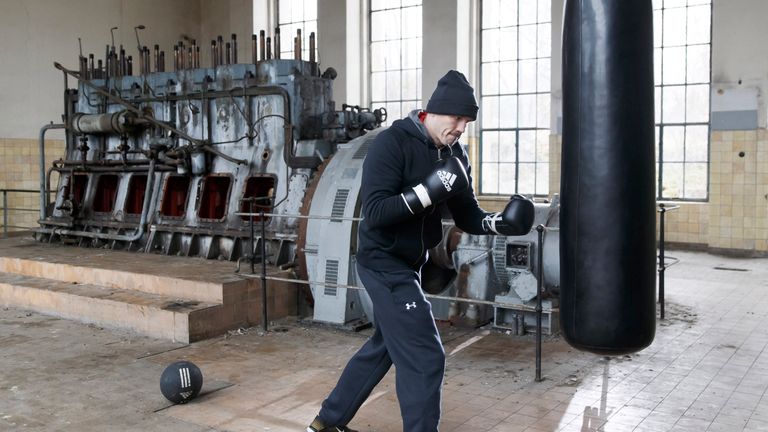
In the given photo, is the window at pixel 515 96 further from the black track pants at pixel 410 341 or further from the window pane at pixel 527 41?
the black track pants at pixel 410 341

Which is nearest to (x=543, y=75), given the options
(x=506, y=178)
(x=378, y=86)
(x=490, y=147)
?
(x=490, y=147)

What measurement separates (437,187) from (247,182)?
15.7ft

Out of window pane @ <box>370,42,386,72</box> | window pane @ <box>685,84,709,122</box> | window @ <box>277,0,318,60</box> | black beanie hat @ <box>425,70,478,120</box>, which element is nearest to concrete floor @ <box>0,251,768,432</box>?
black beanie hat @ <box>425,70,478,120</box>

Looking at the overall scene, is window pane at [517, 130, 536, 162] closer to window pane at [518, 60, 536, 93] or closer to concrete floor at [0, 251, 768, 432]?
window pane at [518, 60, 536, 93]

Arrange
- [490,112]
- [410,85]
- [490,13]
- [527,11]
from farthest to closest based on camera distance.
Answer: [410,85]
[490,112]
[490,13]
[527,11]

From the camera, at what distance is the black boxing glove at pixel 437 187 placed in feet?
8.87

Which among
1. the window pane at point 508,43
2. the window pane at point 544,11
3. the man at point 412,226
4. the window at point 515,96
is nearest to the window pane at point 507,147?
the window at point 515,96

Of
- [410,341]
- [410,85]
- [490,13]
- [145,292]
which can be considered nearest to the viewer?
[410,341]

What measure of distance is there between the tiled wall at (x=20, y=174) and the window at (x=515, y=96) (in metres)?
7.60

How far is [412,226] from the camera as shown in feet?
9.69

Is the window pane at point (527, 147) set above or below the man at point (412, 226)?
above

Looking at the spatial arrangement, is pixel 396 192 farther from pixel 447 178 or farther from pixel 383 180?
pixel 447 178

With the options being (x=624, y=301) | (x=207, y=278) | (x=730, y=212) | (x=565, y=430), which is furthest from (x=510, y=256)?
(x=730, y=212)

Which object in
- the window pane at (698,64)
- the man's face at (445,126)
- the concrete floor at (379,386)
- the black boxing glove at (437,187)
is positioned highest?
the window pane at (698,64)
